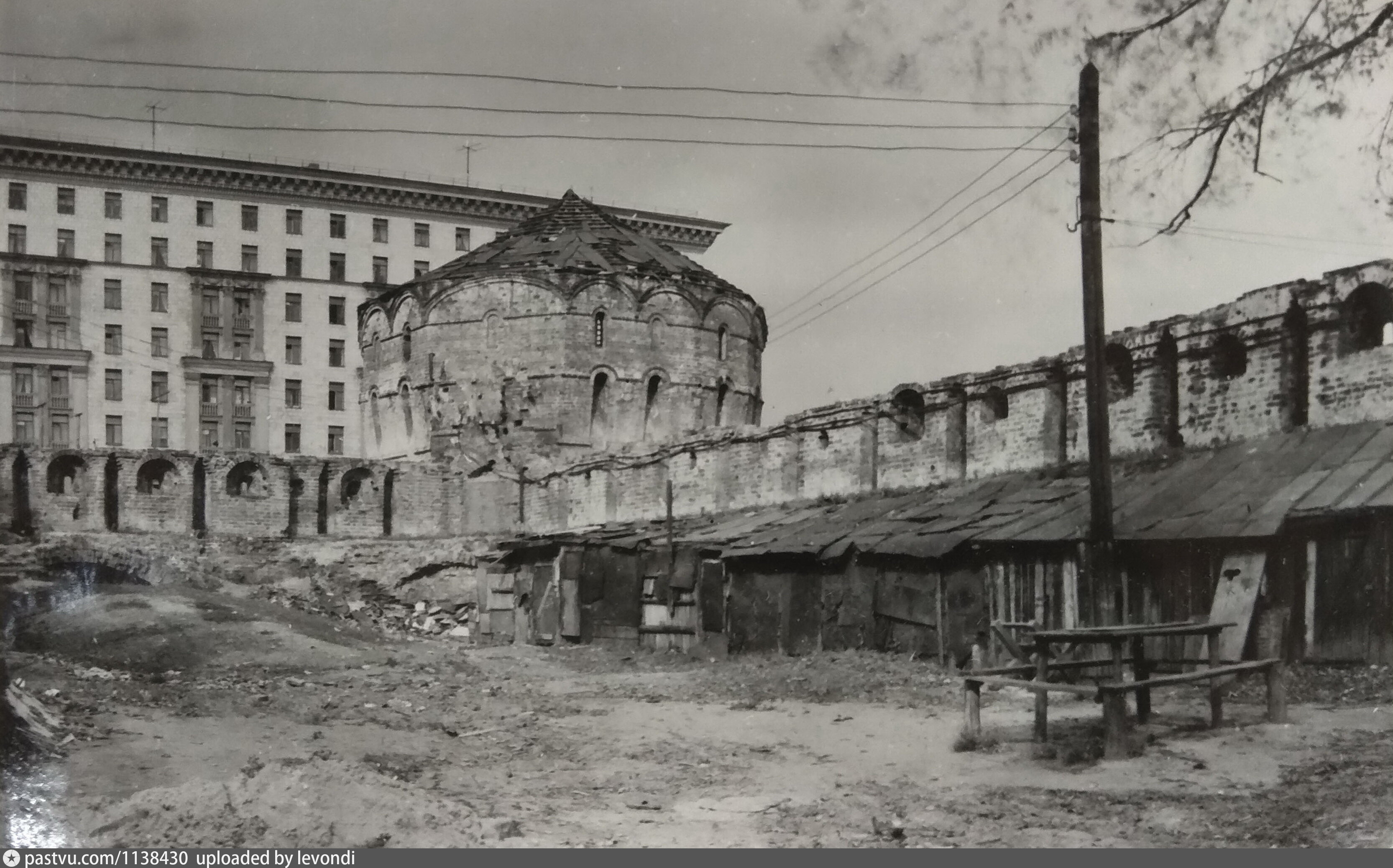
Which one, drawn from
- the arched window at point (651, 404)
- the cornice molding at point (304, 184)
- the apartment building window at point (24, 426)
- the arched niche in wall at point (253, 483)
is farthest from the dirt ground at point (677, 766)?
the cornice molding at point (304, 184)

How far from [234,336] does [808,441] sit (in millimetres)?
31789

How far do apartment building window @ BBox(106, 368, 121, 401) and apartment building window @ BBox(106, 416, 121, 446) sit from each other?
0.69m

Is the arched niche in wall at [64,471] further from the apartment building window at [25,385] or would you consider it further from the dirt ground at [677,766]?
the dirt ground at [677,766]

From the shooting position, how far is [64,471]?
2923 cm

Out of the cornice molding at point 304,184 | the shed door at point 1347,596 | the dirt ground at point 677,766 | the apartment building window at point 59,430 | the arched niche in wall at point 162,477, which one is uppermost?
the cornice molding at point 304,184

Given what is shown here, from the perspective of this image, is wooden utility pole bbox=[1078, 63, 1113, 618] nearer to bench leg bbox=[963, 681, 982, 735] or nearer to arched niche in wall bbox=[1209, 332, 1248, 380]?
bench leg bbox=[963, 681, 982, 735]

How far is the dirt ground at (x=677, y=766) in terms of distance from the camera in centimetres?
630

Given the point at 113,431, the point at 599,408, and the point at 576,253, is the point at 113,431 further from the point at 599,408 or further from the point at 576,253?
the point at 599,408

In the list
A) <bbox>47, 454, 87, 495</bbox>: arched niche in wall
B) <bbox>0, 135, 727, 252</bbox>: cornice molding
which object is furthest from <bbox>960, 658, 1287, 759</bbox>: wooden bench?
<bbox>0, 135, 727, 252</bbox>: cornice molding

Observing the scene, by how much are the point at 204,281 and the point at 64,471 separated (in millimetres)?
16832

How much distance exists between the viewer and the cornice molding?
39.8 meters

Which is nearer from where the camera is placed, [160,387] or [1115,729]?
[1115,729]

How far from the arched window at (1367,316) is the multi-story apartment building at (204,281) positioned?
1104 inches

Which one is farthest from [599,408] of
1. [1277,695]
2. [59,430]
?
[1277,695]
